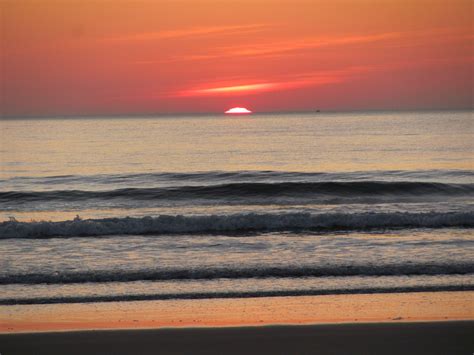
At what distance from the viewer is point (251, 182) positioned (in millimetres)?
28344

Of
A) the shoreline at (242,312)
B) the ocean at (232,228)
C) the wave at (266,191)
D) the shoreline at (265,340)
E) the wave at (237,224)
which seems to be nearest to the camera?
the shoreline at (265,340)

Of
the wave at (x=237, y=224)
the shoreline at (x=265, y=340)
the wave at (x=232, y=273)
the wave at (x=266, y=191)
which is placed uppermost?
the wave at (x=266, y=191)

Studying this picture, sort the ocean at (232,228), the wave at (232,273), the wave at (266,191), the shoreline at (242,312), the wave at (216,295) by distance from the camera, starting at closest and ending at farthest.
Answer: the shoreline at (242,312) → the wave at (216,295) → the ocean at (232,228) → the wave at (232,273) → the wave at (266,191)

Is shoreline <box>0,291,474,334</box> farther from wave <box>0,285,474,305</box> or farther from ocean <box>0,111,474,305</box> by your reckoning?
ocean <box>0,111,474,305</box>

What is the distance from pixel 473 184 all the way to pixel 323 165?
10.2m

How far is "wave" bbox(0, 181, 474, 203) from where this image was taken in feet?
82.6

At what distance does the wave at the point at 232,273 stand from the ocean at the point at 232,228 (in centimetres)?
4

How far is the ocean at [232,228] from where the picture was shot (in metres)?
10.6

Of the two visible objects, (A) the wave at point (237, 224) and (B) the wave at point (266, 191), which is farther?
(B) the wave at point (266, 191)

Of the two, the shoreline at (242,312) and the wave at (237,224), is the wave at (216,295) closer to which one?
the shoreline at (242,312)

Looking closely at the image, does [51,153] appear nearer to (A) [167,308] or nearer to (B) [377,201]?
(B) [377,201]

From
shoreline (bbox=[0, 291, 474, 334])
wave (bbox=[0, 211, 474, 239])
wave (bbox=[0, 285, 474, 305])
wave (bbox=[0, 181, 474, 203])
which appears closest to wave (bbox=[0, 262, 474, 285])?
wave (bbox=[0, 285, 474, 305])

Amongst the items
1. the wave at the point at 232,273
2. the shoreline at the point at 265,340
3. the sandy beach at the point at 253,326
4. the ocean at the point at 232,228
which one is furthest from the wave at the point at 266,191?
the shoreline at the point at 265,340

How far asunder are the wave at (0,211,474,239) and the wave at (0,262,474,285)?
531 cm
